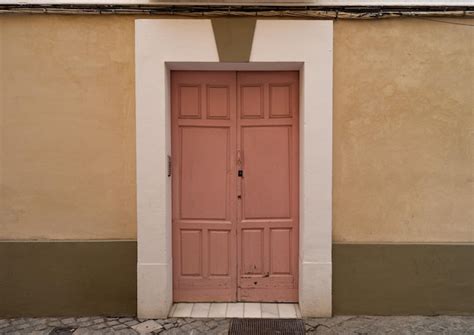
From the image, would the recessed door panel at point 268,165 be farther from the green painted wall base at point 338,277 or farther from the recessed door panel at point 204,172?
the green painted wall base at point 338,277

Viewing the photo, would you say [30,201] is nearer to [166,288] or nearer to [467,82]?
[166,288]

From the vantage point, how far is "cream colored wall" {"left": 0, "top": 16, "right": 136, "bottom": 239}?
4367 mm

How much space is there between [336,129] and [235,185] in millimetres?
1235

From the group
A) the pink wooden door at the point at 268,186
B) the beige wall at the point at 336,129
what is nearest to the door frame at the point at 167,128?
the beige wall at the point at 336,129

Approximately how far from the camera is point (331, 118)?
4.37m

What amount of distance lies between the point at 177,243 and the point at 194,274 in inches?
15.7

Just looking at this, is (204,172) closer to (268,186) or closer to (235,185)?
(235,185)

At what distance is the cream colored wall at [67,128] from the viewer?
14.3ft

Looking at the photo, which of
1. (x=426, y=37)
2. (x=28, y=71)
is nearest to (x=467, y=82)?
(x=426, y=37)

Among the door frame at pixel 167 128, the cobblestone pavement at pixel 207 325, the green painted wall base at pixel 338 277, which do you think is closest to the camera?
the cobblestone pavement at pixel 207 325

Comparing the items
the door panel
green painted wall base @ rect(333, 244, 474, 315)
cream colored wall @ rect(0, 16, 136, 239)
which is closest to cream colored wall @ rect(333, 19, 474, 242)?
green painted wall base @ rect(333, 244, 474, 315)

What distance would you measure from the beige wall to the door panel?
0.56 metres

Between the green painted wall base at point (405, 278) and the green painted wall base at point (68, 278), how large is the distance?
221 cm

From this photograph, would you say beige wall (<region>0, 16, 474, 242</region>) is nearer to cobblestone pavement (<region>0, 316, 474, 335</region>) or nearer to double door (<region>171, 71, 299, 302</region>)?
double door (<region>171, 71, 299, 302</region>)
